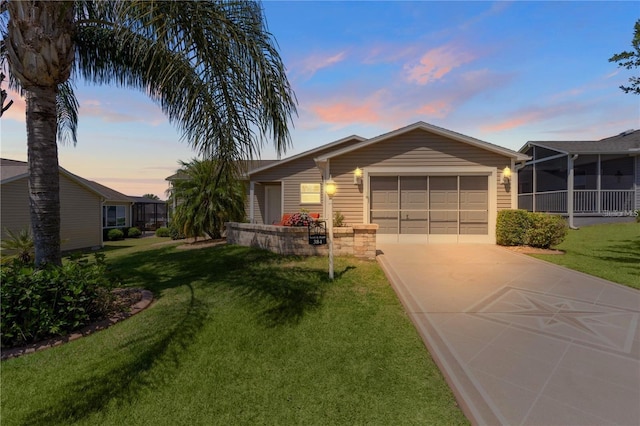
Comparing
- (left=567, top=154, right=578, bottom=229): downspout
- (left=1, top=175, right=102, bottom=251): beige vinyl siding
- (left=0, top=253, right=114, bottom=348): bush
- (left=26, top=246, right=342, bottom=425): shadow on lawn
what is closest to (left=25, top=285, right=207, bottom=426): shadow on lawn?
(left=26, top=246, right=342, bottom=425): shadow on lawn

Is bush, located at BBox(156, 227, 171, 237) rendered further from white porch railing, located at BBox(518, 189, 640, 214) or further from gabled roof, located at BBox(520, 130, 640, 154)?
gabled roof, located at BBox(520, 130, 640, 154)

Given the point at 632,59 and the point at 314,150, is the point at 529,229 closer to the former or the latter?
the point at 632,59

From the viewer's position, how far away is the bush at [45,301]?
3.71 meters

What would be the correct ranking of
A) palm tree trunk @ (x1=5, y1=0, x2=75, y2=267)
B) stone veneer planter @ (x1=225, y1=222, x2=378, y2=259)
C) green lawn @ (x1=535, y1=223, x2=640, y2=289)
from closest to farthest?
palm tree trunk @ (x1=5, y1=0, x2=75, y2=267), green lawn @ (x1=535, y1=223, x2=640, y2=289), stone veneer planter @ (x1=225, y1=222, x2=378, y2=259)

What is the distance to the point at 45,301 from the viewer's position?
3941 mm

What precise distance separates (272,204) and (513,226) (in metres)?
13.0

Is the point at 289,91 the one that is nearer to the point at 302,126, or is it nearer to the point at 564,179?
the point at 302,126

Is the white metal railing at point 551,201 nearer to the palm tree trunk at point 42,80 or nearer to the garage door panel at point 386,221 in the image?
the garage door panel at point 386,221

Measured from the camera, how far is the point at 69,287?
4.07 m

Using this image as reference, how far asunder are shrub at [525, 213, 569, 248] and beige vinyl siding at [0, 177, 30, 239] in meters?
20.7

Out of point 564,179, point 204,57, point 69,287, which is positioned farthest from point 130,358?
point 564,179

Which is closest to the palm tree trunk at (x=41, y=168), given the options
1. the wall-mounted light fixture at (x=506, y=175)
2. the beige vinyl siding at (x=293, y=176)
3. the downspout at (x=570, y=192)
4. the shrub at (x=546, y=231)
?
the beige vinyl siding at (x=293, y=176)

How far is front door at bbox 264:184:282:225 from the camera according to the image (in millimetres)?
18297

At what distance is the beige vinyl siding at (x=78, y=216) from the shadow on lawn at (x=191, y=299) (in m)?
9.30
